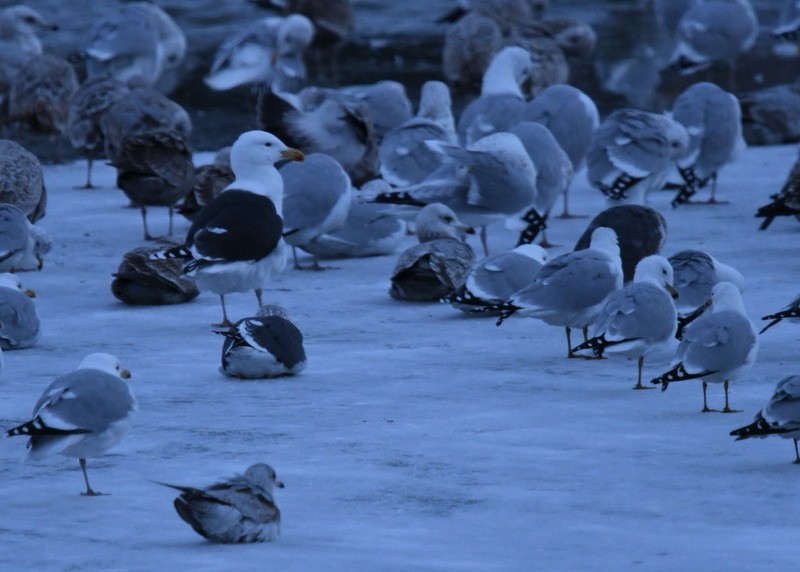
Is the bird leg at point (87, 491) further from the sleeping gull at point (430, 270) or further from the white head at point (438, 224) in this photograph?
the white head at point (438, 224)

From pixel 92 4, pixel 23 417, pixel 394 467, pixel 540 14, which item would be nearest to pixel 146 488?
pixel 394 467

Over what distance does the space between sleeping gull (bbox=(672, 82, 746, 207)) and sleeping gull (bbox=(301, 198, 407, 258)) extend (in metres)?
2.52

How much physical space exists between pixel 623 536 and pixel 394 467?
45.9 inches


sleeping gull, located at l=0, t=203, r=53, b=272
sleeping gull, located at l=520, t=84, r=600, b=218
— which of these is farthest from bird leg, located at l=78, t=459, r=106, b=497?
sleeping gull, located at l=520, t=84, r=600, b=218

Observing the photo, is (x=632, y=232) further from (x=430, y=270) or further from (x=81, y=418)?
(x=81, y=418)

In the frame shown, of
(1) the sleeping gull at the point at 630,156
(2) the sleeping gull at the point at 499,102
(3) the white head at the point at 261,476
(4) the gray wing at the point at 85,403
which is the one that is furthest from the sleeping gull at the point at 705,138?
(3) the white head at the point at 261,476

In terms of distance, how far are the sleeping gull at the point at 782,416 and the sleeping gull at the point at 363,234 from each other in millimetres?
5414

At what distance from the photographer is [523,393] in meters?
7.21

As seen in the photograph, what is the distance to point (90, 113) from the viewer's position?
Answer: 1409 cm

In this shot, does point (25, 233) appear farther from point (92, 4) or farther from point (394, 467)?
point (92, 4)

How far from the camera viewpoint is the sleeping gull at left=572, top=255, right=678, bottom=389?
7.01 metres

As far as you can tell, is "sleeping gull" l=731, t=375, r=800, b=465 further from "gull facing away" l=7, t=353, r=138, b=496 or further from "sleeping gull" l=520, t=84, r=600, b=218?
"sleeping gull" l=520, t=84, r=600, b=218

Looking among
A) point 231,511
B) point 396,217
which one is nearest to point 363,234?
point 396,217

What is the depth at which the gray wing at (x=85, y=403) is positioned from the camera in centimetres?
554
